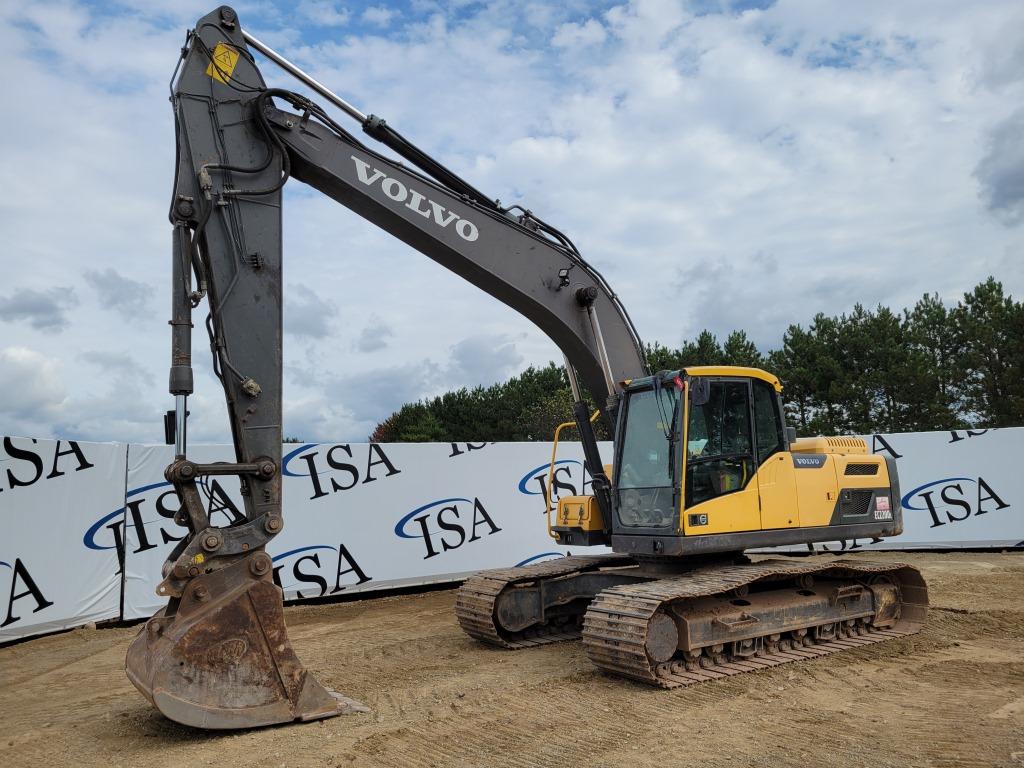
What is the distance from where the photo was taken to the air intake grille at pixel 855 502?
7.77 m

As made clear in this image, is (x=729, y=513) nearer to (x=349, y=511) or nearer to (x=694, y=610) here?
(x=694, y=610)

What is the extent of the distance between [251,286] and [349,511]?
570cm

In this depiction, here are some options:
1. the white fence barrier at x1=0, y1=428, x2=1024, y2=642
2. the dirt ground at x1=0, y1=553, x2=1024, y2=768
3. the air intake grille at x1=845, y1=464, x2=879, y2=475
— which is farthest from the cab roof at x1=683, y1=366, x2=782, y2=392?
the white fence barrier at x1=0, y1=428, x2=1024, y2=642

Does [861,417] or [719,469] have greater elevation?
[861,417]

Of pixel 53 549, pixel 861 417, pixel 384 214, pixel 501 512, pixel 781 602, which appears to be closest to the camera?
pixel 384 214

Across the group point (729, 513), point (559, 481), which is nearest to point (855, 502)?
point (729, 513)

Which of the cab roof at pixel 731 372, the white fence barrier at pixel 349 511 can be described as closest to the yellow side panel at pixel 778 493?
the cab roof at pixel 731 372

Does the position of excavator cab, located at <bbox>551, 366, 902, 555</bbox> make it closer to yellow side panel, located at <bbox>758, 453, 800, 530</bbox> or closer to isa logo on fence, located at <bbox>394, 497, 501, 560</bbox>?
yellow side panel, located at <bbox>758, 453, 800, 530</bbox>

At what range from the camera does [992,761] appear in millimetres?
4691

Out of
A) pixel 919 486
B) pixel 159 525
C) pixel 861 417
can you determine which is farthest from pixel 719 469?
pixel 861 417

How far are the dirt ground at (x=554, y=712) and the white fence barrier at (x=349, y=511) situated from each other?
1055 mm

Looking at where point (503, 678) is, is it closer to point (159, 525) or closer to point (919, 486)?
point (159, 525)

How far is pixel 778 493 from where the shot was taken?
23.8 ft

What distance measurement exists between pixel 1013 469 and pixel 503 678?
38.0ft
